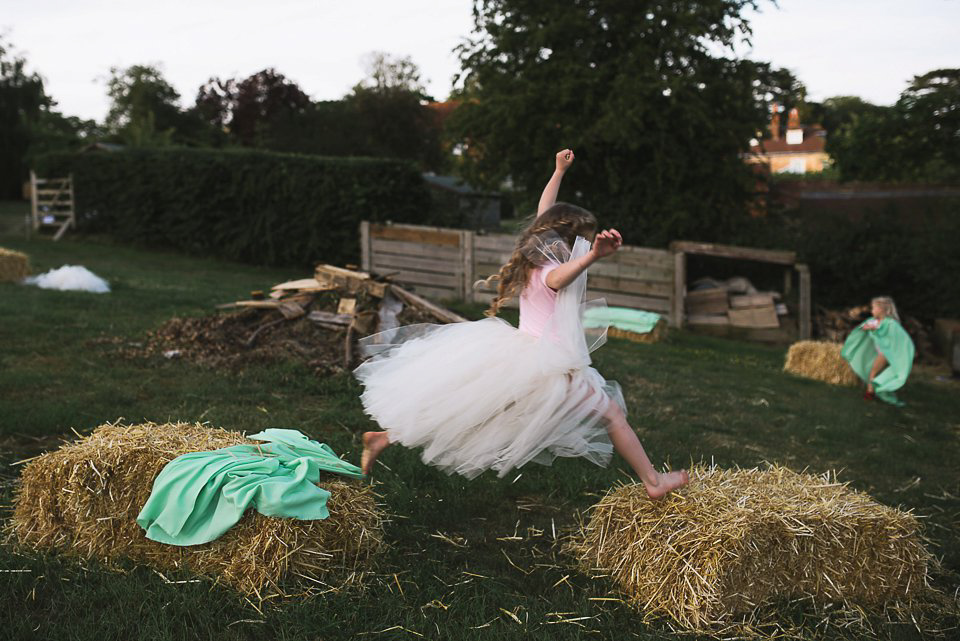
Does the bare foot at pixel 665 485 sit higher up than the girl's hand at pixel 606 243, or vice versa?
the girl's hand at pixel 606 243

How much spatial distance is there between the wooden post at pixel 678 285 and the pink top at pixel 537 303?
Answer: 11.2m

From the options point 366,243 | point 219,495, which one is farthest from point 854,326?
point 219,495

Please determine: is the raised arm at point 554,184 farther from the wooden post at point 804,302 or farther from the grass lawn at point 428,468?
the wooden post at point 804,302

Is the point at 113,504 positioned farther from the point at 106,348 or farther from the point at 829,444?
the point at 829,444

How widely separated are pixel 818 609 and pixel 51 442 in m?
4.85

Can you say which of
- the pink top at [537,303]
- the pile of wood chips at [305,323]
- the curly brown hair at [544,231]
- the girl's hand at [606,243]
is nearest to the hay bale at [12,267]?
the pile of wood chips at [305,323]

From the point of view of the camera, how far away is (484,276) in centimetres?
1595

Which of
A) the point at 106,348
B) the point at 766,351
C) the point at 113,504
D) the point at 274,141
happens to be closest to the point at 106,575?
the point at 113,504

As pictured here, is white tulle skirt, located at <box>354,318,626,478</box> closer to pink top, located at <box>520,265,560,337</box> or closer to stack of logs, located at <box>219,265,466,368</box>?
pink top, located at <box>520,265,560,337</box>

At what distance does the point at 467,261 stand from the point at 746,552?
1237 centimetres

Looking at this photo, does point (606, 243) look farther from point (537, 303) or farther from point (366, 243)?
point (366, 243)

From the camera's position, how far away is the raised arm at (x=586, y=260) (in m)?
3.87

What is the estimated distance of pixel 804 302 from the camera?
50.3 feet

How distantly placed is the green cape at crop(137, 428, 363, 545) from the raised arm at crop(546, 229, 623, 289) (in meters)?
1.52
